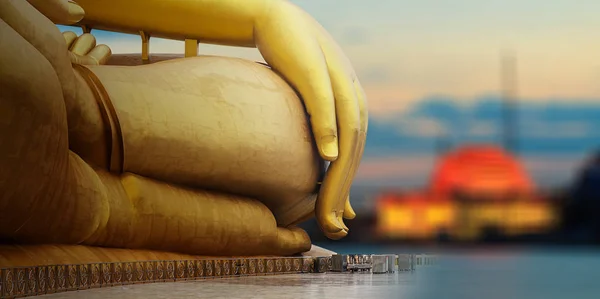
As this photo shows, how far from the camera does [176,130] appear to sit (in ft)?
66.4

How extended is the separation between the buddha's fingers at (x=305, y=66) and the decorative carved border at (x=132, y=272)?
2.93 metres

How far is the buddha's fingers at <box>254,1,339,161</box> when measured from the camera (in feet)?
77.4

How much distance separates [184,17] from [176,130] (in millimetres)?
4311

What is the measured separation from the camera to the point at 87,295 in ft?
45.1

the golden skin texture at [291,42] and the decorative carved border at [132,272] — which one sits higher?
the golden skin texture at [291,42]

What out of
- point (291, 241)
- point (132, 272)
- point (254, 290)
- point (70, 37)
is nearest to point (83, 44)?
point (70, 37)

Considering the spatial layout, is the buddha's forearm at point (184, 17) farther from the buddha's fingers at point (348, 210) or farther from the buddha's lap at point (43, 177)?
the buddha's lap at point (43, 177)

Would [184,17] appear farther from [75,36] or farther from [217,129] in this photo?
[217,129]

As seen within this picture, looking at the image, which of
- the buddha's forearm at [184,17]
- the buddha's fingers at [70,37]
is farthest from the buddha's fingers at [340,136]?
the buddha's fingers at [70,37]

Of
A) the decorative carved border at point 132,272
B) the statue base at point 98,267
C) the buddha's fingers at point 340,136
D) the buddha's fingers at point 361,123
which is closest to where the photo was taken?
the decorative carved border at point 132,272

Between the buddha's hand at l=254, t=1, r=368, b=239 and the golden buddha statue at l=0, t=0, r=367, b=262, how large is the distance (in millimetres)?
35

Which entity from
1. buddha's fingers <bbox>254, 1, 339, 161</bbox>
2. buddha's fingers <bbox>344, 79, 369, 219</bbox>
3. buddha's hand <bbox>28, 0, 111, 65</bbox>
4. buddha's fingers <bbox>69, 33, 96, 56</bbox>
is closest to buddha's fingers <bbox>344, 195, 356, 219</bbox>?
buddha's fingers <bbox>344, 79, 369, 219</bbox>

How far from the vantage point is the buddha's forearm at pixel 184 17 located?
2312 cm

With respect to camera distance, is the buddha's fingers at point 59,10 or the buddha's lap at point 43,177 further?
the buddha's fingers at point 59,10
